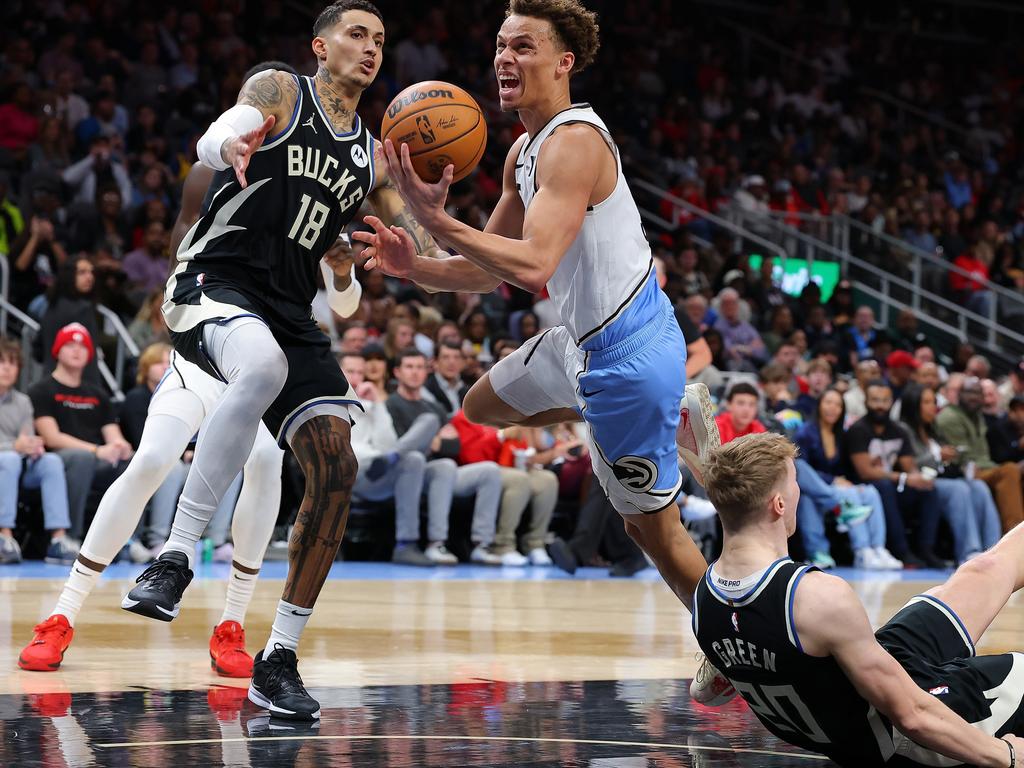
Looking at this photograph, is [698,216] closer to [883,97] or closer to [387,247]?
[883,97]

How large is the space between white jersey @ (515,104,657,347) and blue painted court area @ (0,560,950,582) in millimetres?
4234

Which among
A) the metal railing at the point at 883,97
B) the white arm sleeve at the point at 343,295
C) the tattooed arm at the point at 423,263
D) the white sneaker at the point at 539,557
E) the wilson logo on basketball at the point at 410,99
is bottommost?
the white sneaker at the point at 539,557

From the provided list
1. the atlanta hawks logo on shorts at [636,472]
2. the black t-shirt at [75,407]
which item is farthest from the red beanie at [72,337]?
the atlanta hawks logo on shorts at [636,472]

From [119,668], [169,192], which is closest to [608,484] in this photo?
[119,668]

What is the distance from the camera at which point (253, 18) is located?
14.9 metres

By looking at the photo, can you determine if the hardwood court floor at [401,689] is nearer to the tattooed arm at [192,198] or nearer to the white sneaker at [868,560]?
the tattooed arm at [192,198]

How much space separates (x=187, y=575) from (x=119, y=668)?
680 mm

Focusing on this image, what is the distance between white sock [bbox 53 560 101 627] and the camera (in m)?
4.70

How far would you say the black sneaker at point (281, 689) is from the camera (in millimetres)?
3801

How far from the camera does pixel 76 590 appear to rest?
471 cm

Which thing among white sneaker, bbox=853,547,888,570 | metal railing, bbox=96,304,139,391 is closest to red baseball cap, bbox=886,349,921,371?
white sneaker, bbox=853,547,888,570

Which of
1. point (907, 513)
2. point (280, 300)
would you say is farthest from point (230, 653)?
point (907, 513)

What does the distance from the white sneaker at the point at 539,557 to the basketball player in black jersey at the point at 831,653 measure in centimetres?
615

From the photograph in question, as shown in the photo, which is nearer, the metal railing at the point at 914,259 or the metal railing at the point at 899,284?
the metal railing at the point at 899,284
